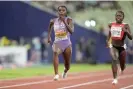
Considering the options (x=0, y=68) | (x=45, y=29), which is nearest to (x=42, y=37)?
(x=45, y=29)

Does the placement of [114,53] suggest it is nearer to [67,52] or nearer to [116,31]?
[116,31]

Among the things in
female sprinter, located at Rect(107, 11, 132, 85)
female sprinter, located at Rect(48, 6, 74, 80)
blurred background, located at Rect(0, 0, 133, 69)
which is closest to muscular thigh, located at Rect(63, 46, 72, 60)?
female sprinter, located at Rect(48, 6, 74, 80)

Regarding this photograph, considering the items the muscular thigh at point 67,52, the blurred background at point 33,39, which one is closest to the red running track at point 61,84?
the muscular thigh at point 67,52

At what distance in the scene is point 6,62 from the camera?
23.0m

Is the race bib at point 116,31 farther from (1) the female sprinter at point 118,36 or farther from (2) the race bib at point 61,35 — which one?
(2) the race bib at point 61,35

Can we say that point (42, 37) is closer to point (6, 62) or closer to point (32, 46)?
point (32, 46)

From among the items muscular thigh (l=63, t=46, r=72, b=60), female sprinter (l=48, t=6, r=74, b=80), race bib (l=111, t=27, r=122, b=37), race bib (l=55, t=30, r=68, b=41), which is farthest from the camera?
muscular thigh (l=63, t=46, r=72, b=60)

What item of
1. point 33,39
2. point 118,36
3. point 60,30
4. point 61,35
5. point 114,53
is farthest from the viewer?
point 33,39

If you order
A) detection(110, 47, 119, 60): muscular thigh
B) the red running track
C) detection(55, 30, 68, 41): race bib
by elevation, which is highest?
detection(55, 30, 68, 41): race bib

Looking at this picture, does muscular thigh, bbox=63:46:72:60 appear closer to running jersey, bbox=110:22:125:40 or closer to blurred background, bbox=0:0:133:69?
running jersey, bbox=110:22:125:40

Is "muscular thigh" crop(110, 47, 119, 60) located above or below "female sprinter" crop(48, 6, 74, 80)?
below

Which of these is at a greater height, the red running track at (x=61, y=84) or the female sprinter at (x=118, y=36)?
the female sprinter at (x=118, y=36)

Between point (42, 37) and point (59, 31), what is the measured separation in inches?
785

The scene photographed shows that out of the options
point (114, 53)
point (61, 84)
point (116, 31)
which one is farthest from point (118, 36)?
point (61, 84)
